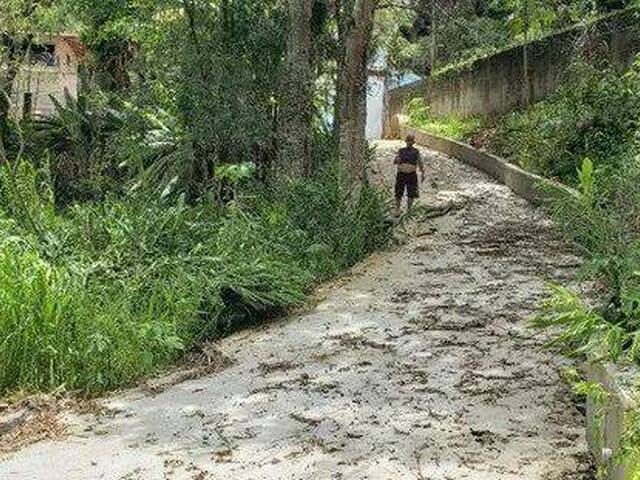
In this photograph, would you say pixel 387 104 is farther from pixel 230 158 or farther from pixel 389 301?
pixel 389 301

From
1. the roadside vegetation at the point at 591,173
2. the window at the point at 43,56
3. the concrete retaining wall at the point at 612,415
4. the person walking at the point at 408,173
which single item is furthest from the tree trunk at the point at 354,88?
the window at the point at 43,56

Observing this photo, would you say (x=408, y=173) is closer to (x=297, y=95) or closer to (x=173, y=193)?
(x=297, y=95)

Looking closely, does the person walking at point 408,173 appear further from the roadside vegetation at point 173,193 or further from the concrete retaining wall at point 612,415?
the concrete retaining wall at point 612,415

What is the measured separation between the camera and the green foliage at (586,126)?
14.0 m

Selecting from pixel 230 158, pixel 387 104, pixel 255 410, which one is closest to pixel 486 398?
pixel 255 410

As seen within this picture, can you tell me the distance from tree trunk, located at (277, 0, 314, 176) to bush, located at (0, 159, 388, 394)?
649mm

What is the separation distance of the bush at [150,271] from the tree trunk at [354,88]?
1.20ft

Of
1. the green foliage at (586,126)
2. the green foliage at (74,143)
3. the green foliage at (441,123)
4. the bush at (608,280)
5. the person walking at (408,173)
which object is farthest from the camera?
the green foliage at (441,123)

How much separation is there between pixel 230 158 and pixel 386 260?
159 inches

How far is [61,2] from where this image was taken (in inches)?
685

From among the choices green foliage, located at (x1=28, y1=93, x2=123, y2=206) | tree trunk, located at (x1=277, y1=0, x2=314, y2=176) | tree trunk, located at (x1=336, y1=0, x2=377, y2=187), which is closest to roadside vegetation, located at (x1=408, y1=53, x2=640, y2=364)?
tree trunk, located at (x1=336, y1=0, x2=377, y2=187)

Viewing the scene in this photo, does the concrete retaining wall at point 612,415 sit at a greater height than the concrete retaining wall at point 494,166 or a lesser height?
lesser

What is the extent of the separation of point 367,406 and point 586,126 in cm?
1009

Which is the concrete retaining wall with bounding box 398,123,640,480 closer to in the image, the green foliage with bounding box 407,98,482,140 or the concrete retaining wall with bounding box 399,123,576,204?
the concrete retaining wall with bounding box 399,123,576,204
